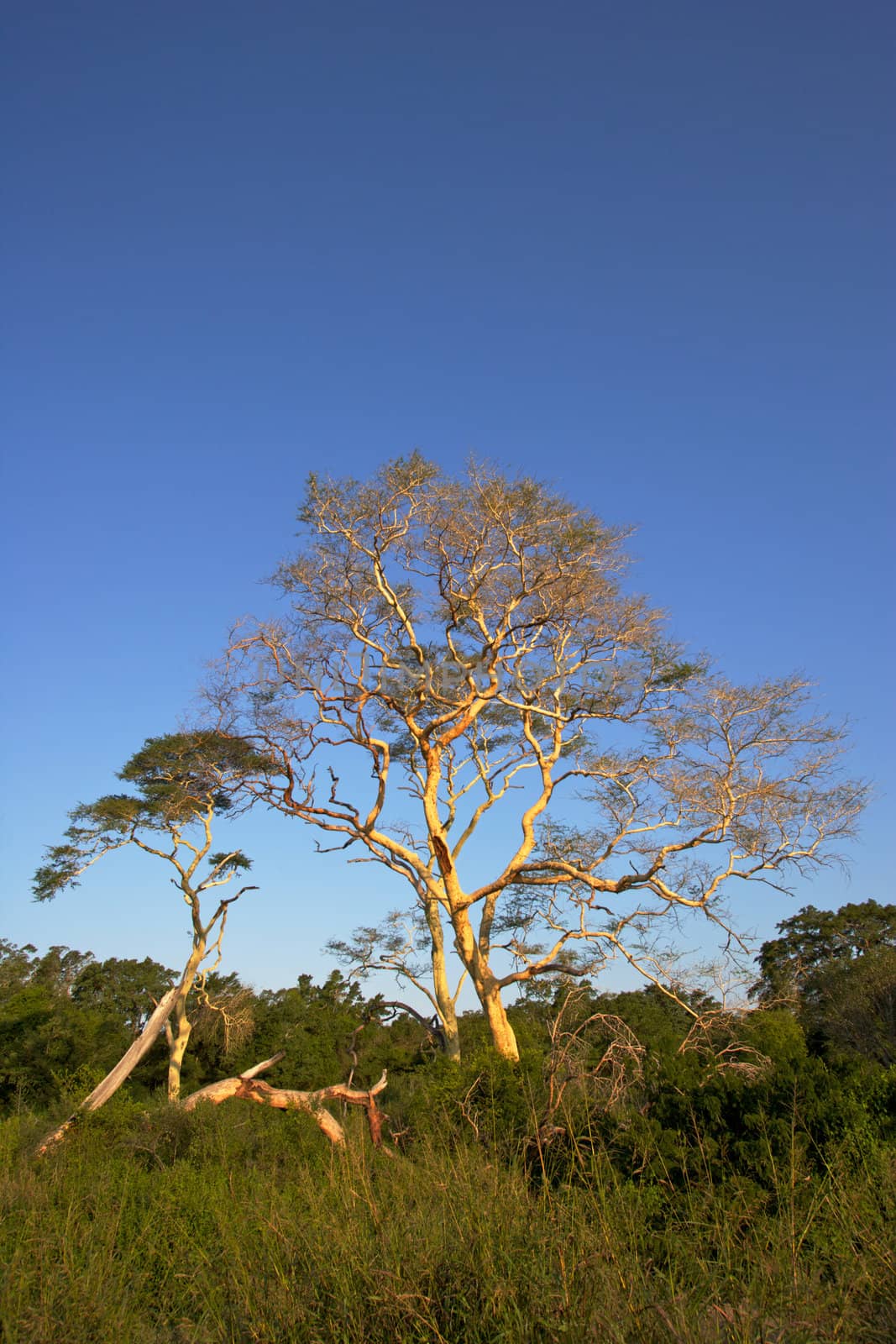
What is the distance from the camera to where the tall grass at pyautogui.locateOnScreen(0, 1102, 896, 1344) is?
3.16m

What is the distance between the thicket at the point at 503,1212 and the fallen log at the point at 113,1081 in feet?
0.78

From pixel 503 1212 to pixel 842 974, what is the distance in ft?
91.4

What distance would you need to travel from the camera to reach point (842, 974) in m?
27.8

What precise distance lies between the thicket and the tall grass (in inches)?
0.8

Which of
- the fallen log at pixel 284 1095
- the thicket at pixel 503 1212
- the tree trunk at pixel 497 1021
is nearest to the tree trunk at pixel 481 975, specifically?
the tree trunk at pixel 497 1021

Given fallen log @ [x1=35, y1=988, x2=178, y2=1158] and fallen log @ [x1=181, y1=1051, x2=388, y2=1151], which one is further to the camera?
fallen log @ [x1=181, y1=1051, x2=388, y2=1151]

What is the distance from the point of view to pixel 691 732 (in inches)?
530

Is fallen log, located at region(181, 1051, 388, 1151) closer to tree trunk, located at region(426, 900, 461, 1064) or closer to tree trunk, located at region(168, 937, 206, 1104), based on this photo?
tree trunk, located at region(426, 900, 461, 1064)

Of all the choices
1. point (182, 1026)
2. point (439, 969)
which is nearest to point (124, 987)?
point (182, 1026)

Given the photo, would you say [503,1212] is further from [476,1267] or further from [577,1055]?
[577,1055]

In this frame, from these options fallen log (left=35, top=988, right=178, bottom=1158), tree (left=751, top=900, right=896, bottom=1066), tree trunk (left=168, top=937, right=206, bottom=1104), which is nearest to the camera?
fallen log (left=35, top=988, right=178, bottom=1158)

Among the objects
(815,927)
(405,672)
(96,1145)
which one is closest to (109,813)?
(405,672)

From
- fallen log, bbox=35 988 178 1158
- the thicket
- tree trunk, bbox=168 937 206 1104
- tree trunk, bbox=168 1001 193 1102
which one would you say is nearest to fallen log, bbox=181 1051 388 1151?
the thicket

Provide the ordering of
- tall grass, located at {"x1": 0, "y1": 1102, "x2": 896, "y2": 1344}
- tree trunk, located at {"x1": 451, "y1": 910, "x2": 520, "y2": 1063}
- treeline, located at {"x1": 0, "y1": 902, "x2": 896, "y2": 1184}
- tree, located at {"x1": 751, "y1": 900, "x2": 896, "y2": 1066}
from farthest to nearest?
tree, located at {"x1": 751, "y1": 900, "x2": 896, "y2": 1066} → tree trunk, located at {"x1": 451, "y1": 910, "x2": 520, "y2": 1063} → treeline, located at {"x1": 0, "y1": 902, "x2": 896, "y2": 1184} → tall grass, located at {"x1": 0, "y1": 1102, "x2": 896, "y2": 1344}
